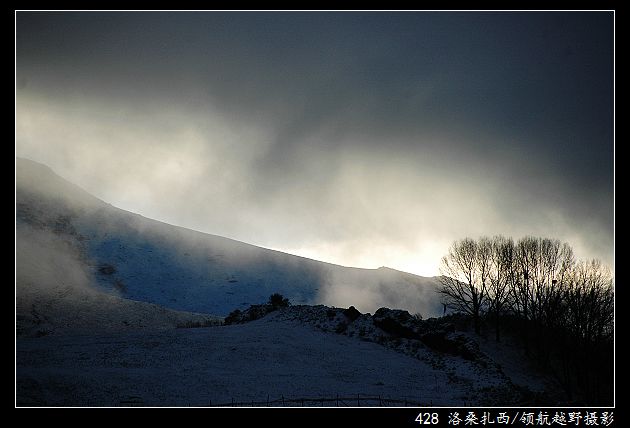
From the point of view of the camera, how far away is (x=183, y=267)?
10194 cm

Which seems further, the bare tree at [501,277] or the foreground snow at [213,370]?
the bare tree at [501,277]

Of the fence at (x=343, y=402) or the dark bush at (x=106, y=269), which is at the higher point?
the dark bush at (x=106, y=269)

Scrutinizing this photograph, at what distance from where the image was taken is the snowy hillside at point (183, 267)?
88062 millimetres

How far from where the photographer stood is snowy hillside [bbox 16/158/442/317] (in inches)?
3467

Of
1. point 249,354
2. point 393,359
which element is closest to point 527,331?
point 393,359

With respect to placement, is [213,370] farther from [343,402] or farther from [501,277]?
[501,277]

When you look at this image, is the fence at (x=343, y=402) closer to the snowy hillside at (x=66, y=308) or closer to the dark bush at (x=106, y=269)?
the snowy hillside at (x=66, y=308)
